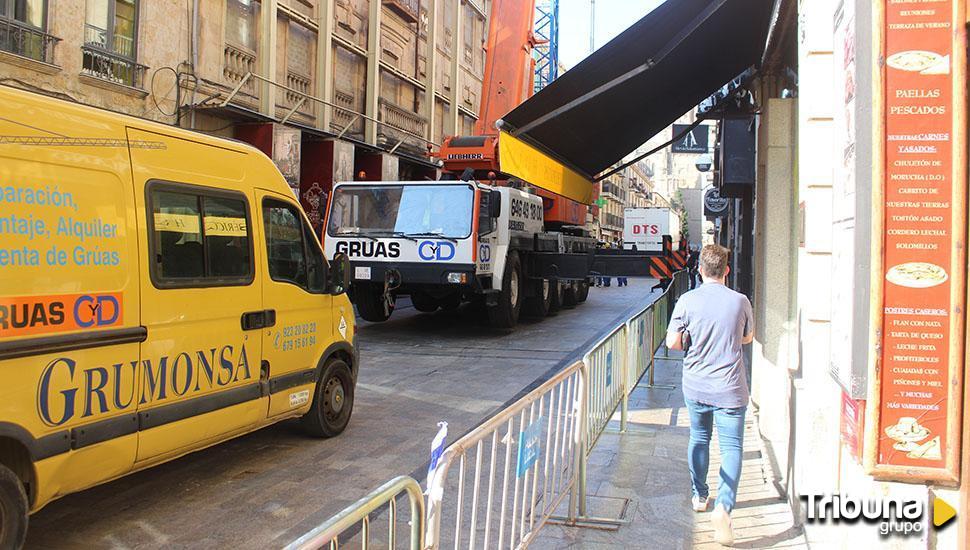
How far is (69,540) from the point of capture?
4277 millimetres

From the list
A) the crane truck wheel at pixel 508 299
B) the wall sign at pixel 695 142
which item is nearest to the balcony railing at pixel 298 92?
the crane truck wheel at pixel 508 299

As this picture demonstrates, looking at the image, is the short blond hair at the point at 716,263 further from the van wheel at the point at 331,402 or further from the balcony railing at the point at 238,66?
the balcony railing at the point at 238,66

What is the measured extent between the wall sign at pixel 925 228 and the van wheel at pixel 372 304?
436 inches

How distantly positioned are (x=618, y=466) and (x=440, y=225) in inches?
267

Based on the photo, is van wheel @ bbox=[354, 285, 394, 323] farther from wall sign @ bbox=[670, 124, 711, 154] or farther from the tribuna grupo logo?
wall sign @ bbox=[670, 124, 711, 154]

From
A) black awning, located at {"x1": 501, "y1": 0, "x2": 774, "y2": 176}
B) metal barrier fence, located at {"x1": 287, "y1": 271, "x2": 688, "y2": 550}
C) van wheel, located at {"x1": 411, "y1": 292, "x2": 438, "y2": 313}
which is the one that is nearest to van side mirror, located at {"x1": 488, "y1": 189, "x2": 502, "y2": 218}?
van wheel, located at {"x1": 411, "y1": 292, "x2": 438, "y2": 313}

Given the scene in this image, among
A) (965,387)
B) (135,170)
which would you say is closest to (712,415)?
(965,387)

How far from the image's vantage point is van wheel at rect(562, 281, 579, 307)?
1820 centimetres

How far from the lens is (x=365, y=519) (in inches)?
84.0

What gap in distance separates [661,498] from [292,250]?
3391 mm

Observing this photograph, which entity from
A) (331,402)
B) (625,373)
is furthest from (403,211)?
(625,373)

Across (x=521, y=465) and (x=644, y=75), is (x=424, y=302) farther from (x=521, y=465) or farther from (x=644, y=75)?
(x=521, y=465)

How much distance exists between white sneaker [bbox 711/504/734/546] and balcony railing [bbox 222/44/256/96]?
1627 cm

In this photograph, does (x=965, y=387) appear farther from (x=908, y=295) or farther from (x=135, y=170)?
(x=135, y=170)
